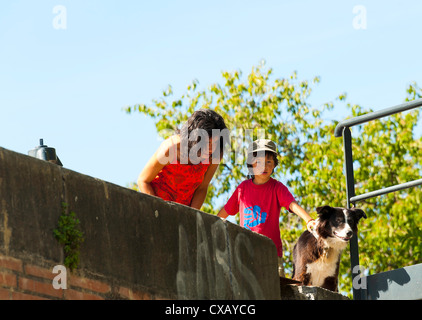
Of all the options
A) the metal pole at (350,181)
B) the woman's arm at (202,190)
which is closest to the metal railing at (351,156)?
the metal pole at (350,181)

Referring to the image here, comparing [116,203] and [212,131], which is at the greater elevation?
[212,131]

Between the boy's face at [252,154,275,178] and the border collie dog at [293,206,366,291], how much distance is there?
1.00 metres

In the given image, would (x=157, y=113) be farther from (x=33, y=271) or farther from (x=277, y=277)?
(x=33, y=271)

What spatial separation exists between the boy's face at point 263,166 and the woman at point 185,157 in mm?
979

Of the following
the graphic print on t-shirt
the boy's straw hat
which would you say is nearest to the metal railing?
the boy's straw hat

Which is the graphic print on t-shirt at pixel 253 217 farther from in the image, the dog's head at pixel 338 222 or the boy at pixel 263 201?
the dog's head at pixel 338 222

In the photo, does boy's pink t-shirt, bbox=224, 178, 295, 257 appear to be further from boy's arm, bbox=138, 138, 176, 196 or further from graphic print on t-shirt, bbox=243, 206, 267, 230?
boy's arm, bbox=138, 138, 176, 196

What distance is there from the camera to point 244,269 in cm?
668

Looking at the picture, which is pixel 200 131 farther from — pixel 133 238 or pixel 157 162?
pixel 133 238

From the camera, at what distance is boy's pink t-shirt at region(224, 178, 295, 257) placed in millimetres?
8016

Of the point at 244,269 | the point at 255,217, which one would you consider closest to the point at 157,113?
the point at 255,217

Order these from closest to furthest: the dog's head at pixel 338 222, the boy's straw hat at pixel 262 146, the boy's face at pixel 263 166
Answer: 1. the boy's face at pixel 263 166
2. the boy's straw hat at pixel 262 146
3. the dog's head at pixel 338 222

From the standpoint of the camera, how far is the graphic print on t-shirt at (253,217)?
316 inches
